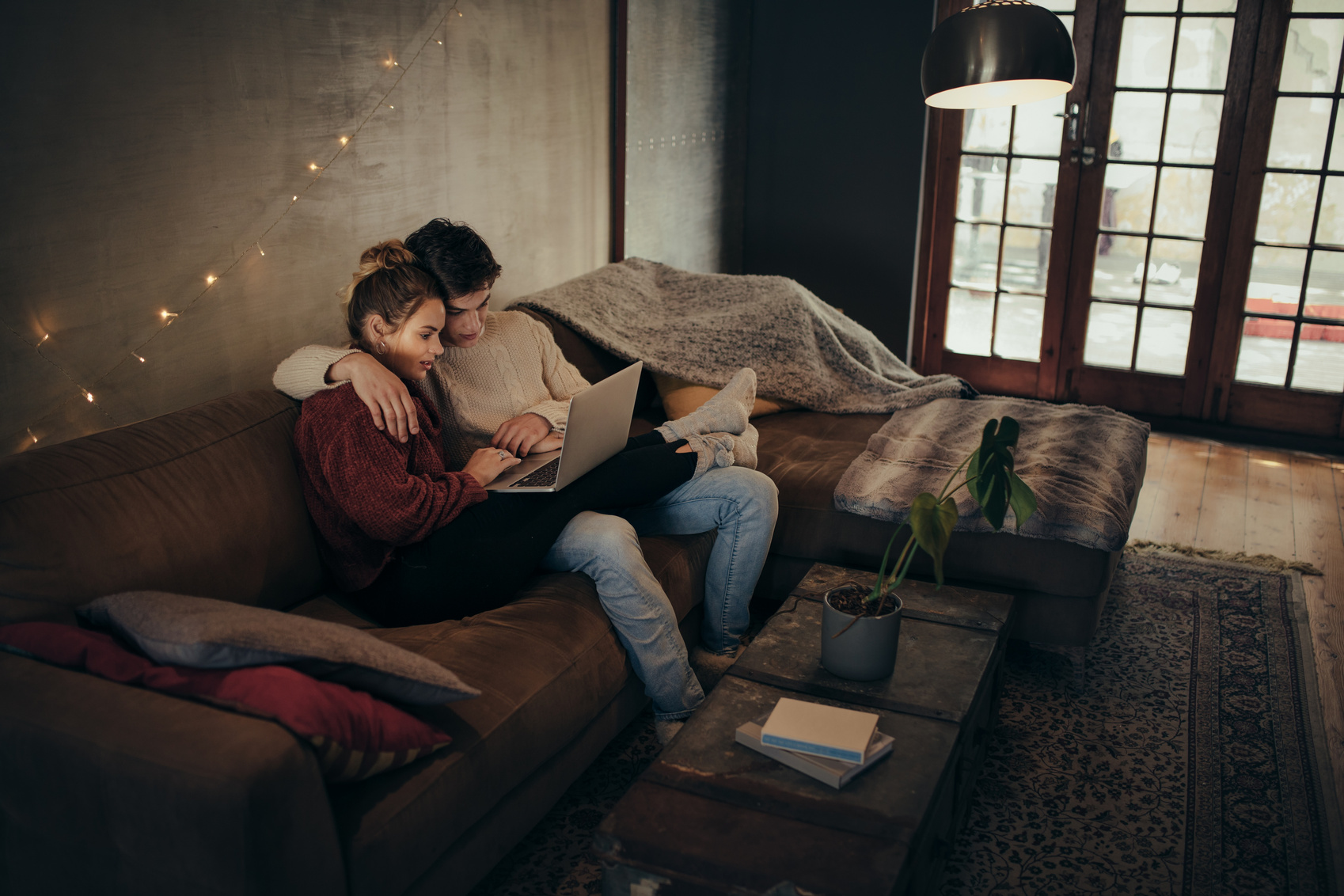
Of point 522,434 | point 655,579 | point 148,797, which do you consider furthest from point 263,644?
point 522,434

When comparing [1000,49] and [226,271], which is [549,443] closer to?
[226,271]

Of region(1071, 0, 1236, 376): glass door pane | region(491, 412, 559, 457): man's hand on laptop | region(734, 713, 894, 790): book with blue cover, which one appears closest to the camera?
region(734, 713, 894, 790): book with blue cover

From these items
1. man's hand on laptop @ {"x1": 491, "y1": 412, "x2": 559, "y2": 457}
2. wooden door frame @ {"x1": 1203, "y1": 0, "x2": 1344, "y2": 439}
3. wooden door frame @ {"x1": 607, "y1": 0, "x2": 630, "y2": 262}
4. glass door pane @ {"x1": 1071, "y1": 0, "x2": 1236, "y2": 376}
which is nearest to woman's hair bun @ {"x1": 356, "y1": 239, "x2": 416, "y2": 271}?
man's hand on laptop @ {"x1": 491, "y1": 412, "x2": 559, "y2": 457}

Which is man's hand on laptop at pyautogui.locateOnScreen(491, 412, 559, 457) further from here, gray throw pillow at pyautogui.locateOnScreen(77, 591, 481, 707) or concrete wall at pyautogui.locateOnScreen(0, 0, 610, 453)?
gray throw pillow at pyautogui.locateOnScreen(77, 591, 481, 707)

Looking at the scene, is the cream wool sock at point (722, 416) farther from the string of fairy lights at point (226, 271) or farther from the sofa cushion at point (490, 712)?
the string of fairy lights at point (226, 271)

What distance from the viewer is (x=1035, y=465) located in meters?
2.38

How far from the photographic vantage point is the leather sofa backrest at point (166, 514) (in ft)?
4.71

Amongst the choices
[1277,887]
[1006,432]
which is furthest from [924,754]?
[1277,887]

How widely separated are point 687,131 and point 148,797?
131 inches

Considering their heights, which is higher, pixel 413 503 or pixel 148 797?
pixel 413 503

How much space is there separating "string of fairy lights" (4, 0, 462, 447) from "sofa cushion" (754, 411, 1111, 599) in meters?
1.24

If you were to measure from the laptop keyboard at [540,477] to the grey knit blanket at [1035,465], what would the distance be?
0.71 metres

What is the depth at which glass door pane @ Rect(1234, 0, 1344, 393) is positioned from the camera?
3613mm

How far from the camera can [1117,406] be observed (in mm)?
4230
